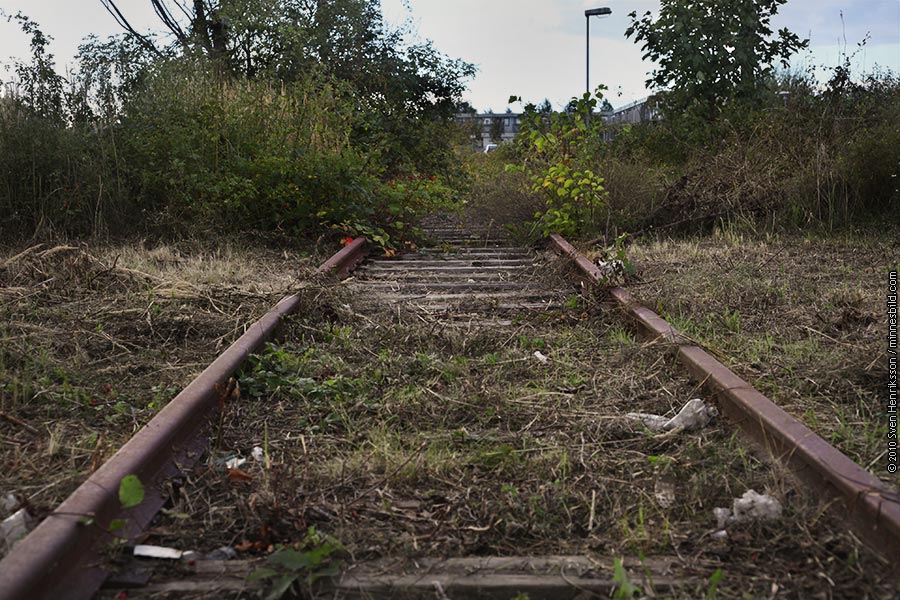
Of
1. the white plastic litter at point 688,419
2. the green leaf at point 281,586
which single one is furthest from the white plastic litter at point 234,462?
the white plastic litter at point 688,419

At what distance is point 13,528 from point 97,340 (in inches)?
88.0

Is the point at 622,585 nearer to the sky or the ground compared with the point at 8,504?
nearer to the ground

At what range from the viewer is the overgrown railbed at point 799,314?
312cm

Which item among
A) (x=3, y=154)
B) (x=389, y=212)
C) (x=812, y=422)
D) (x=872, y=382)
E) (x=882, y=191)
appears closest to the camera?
(x=812, y=422)

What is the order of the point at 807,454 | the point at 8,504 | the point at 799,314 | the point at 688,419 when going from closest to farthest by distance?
the point at 8,504, the point at 807,454, the point at 688,419, the point at 799,314

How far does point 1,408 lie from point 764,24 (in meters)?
13.5

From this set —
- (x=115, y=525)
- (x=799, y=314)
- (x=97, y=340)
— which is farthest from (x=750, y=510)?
(x=97, y=340)

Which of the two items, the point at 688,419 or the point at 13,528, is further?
the point at 688,419

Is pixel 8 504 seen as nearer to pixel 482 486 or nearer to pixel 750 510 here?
pixel 482 486

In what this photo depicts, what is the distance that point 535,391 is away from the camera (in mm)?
3561

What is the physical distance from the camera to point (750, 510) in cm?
233

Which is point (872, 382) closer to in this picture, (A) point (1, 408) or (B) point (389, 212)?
(A) point (1, 408)

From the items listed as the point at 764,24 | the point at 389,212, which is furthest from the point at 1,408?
the point at 764,24

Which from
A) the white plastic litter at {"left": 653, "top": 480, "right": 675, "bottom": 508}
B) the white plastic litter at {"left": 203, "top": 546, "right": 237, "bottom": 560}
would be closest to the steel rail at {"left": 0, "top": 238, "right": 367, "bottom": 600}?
the white plastic litter at {"left": 203, "top": 546, "right": 237, "bottom": 560}
